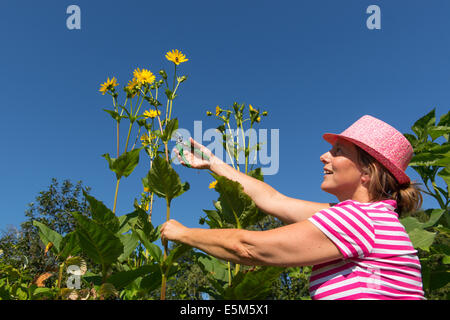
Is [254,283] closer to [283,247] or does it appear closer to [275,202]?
[283,247]

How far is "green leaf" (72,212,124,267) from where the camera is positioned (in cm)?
156

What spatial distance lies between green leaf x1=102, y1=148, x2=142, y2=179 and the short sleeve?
3.68 feet

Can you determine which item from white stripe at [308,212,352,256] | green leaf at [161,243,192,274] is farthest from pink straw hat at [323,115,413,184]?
green leaf at [161,243,192,274]

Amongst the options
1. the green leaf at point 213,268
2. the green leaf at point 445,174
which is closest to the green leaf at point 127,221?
the green leaf at point 213,268

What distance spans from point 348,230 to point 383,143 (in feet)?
2.08

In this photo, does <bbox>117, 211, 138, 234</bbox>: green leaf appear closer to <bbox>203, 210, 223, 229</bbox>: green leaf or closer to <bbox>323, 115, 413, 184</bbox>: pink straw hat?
<bbox>203, 210, 223, 229</bbox>: green leaf

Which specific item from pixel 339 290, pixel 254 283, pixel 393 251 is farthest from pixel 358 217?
pixel 254 283

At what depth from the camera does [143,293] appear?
6.07 feet

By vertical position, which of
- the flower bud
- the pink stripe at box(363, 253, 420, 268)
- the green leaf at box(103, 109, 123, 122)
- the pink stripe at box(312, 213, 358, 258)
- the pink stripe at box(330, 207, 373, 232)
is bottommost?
the pink stripe at box(363, 253, 420, 268)

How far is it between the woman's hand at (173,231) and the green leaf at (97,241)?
0.22 meters

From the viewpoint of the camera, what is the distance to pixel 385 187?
1.98 metres

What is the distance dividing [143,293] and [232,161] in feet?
3.68
